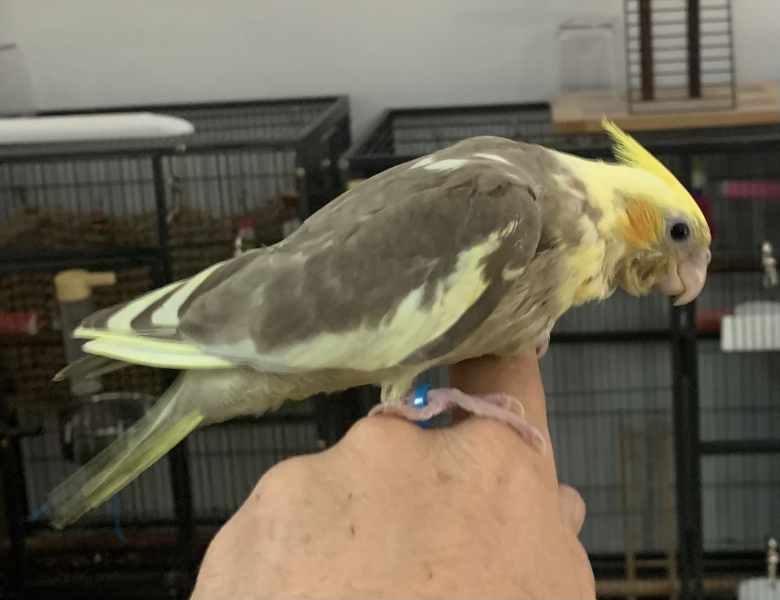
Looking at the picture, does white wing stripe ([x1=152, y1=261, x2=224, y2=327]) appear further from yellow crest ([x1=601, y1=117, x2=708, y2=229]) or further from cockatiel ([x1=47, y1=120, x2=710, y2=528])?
yellow crest ([x1=601, y1=117, x2=708, y2=229])

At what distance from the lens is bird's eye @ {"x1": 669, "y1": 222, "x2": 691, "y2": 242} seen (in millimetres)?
930

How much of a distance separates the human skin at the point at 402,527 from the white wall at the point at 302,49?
1265 mm

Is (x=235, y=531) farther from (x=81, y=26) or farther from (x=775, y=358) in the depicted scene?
(x=81, y=26)

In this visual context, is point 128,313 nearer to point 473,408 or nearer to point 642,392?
point 473,408

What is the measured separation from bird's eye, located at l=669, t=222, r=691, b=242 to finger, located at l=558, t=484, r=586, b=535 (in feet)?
0.84

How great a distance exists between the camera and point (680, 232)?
0.93 m

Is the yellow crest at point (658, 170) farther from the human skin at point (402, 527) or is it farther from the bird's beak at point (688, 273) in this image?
the human skin at point (402, 527)

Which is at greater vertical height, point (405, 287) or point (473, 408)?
point (405, 287)

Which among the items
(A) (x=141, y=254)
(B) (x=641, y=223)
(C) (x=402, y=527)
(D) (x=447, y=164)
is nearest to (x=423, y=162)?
(D) (x=447, y=164)

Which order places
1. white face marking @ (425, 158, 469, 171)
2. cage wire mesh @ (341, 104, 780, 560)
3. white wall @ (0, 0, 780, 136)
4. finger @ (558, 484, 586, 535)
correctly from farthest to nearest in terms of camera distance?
white wall @ (0, 0, 780, 136) < cage wire mesh @ (341, 104, 780, 560) < white face marking @ (425, 158, 469, 171) < finger @ (558, 484, 586, 535)

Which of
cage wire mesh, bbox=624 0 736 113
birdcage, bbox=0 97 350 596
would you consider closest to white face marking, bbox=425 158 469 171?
birdcage, bbox=0 97 350 596

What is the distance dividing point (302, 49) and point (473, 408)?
1.25 metres

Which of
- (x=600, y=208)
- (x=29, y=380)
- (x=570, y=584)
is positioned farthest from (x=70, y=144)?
(x=570, y=584)

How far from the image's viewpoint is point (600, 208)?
908mm
